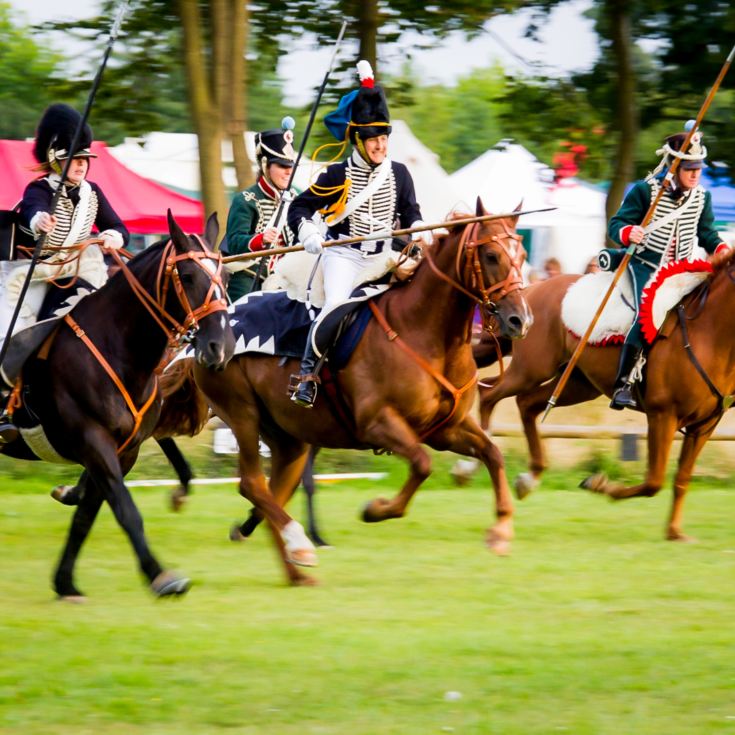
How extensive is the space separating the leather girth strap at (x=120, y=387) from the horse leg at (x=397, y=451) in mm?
1530

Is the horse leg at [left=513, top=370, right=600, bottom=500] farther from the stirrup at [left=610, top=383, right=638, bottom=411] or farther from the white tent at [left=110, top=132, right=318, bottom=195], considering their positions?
the white tent at [left=110, top=132, right=318, bottom=195]

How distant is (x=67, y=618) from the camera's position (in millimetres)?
8711

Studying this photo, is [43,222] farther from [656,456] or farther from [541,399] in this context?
[541,399]

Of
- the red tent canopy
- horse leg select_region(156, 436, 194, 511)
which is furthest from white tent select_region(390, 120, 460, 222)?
horse leg select_region(156, 436, 194, 511)

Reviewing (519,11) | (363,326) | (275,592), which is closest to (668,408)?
(363,326)

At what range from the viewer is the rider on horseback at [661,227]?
12102 millimetres

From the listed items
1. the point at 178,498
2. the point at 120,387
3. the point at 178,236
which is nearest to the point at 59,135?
the point at 178,236

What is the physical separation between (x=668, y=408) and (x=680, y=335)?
0.57 meters

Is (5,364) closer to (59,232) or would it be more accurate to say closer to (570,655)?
(59,232)

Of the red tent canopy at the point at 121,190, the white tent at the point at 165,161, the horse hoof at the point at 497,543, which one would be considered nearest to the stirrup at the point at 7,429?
the horse hoof at the point at 497,543

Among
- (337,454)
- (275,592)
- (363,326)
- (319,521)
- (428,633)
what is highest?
(363,326)

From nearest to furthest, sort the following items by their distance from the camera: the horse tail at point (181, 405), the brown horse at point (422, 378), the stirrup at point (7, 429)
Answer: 1. the stirrup at point (7, 429)
2. the brown horse at point (422, 378)
3. the horse tail at point (181, 405)

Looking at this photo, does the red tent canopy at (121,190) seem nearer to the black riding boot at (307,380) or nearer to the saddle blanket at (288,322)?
the saddle blanket at (288,322)

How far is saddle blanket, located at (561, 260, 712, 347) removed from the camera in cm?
1190
